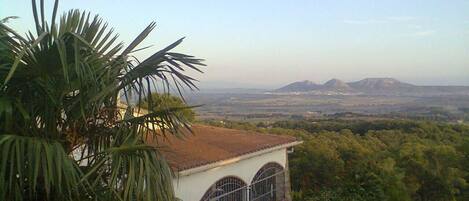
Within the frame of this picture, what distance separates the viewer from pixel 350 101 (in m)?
39.0

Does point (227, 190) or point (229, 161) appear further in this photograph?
point (227, 190)

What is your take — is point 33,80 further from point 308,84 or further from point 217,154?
point 308,84

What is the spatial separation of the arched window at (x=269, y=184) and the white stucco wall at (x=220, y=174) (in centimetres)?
18

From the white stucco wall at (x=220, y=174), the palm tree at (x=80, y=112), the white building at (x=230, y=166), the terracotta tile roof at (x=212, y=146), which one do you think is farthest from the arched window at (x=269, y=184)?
the palm tree at (x=80, y=112)

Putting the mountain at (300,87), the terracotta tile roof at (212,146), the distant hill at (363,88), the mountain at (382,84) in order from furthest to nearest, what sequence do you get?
the mountain at (300,87) < the mountain at (382,84) < the distant hill at (363,88) < the terracotta tile roof at (212,146)

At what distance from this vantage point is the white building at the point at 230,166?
816 centimetres

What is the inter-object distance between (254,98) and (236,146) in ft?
86.8

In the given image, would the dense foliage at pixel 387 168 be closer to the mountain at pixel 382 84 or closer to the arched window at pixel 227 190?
the arched window at pixel 227 190

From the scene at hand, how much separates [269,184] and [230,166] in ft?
7.13

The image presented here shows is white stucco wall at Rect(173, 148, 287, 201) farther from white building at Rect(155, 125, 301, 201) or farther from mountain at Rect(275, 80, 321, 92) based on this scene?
mountain at Rect(275, 80, 321, 92)

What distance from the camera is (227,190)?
373 inches

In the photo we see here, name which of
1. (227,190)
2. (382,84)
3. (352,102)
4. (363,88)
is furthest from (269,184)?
(363,88)

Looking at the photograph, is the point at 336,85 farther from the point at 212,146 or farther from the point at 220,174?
the point at 220,174

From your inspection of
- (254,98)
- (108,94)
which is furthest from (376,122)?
(108,94)
